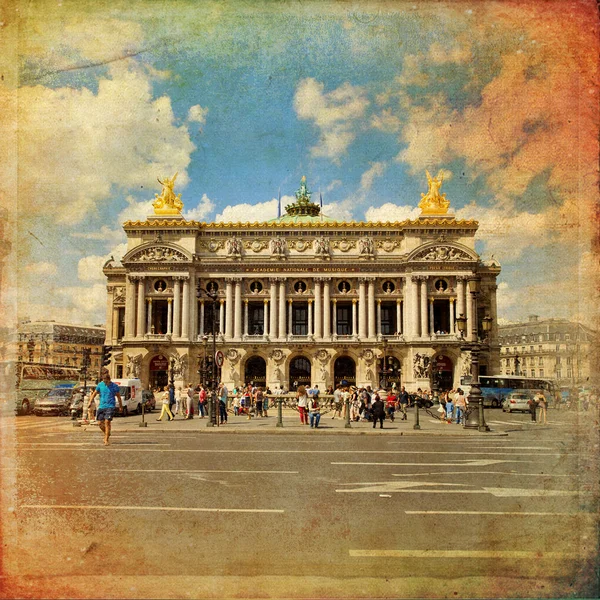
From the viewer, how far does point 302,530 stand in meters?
8.65

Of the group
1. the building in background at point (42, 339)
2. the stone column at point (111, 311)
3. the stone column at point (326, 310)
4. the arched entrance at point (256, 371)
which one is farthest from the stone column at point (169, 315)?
the building in background at point (42, 339)

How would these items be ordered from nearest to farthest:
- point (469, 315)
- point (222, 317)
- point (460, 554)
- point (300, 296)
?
point (460, 554) < point (469, 315) < point (300, 296) < point (222, 317)

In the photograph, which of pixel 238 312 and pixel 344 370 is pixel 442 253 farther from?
pixel 238 312

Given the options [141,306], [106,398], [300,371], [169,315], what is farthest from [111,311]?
[106,398]

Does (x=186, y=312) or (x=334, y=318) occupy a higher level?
(x=186, y=312)

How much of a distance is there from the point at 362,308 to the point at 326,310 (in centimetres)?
341

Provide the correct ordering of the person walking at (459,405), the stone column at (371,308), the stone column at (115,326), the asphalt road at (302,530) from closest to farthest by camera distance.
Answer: the asphalt road at (302,530)
the person walking at (459,405)
the stone column at (371,308)
the stone column at (115,326)

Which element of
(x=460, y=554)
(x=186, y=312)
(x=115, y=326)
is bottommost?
(x=460, y=554)

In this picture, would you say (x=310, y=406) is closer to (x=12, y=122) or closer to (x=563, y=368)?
(x=563, y=368)

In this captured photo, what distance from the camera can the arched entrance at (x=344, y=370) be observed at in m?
61.0

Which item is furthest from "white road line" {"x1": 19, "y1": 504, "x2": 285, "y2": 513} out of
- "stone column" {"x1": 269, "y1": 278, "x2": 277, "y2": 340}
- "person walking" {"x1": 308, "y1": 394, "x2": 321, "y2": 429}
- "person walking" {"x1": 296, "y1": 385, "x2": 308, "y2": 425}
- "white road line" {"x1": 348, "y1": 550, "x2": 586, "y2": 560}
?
"stone column" {"x1": 269, "y1": 278, "x2": 277, "y2": 340}

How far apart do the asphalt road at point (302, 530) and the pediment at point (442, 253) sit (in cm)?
4713

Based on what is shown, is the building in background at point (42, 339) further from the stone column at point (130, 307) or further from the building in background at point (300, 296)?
the stone column at point (130, 307)

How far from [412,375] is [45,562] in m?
52.2
